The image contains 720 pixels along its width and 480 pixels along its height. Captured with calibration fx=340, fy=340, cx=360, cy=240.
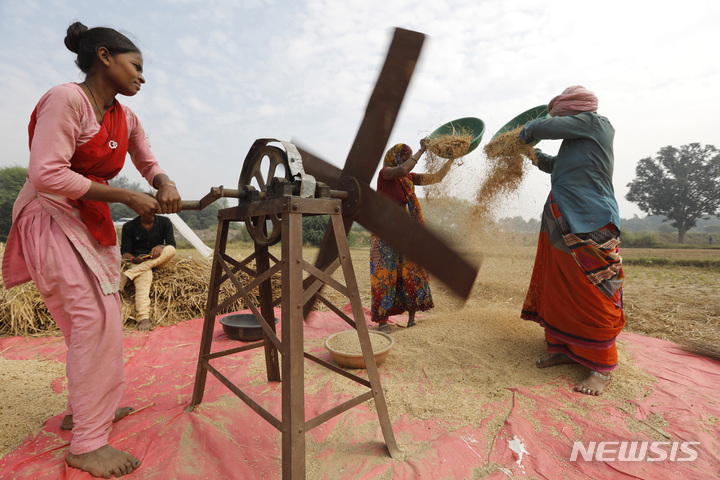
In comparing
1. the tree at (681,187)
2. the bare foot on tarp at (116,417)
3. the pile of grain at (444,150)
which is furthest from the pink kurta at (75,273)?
the tree at (681,187)

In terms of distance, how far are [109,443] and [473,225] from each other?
11.1ft

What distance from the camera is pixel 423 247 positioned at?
77.5 inches

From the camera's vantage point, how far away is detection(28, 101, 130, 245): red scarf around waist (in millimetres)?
1621

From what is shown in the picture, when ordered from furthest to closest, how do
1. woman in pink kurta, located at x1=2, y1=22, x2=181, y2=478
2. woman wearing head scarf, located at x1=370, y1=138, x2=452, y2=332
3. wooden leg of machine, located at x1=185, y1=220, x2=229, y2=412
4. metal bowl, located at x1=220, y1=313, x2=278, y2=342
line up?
woman wearing head scarf, located at x1=370, y1=138, x2=452, y2=332 < metal bowl, located at x1=220, y1=313, x2=278, y2=342 < wooden leg of machine, located at x1=185, y1=220, x2=229, y2=412 < woman in pink kurta, located at x1=2, y1=22, x2=181, y2=478

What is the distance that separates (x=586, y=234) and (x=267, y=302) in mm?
2416

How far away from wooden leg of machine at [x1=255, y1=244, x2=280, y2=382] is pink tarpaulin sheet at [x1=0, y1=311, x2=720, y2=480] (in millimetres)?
111

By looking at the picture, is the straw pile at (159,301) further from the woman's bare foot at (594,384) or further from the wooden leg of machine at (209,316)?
the woman's bare foot at (594,384)

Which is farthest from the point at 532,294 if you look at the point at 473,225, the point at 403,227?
the point at 403,227

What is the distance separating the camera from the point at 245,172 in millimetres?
2123

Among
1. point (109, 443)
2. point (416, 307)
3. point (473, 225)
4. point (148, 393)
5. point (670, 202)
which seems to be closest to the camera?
point (109, 443)

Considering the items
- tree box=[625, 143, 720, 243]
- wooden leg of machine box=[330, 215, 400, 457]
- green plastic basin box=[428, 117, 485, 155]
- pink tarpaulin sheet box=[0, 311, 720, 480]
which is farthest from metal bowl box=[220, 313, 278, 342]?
tree box=[625, 143, 720, 243]

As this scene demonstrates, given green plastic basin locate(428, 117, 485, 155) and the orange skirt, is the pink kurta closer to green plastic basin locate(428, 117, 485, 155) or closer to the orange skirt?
green plastic basin locate(428, 117, 485, 155)

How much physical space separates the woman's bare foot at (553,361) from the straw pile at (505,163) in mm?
1478

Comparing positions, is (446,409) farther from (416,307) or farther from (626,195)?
(626,195)
